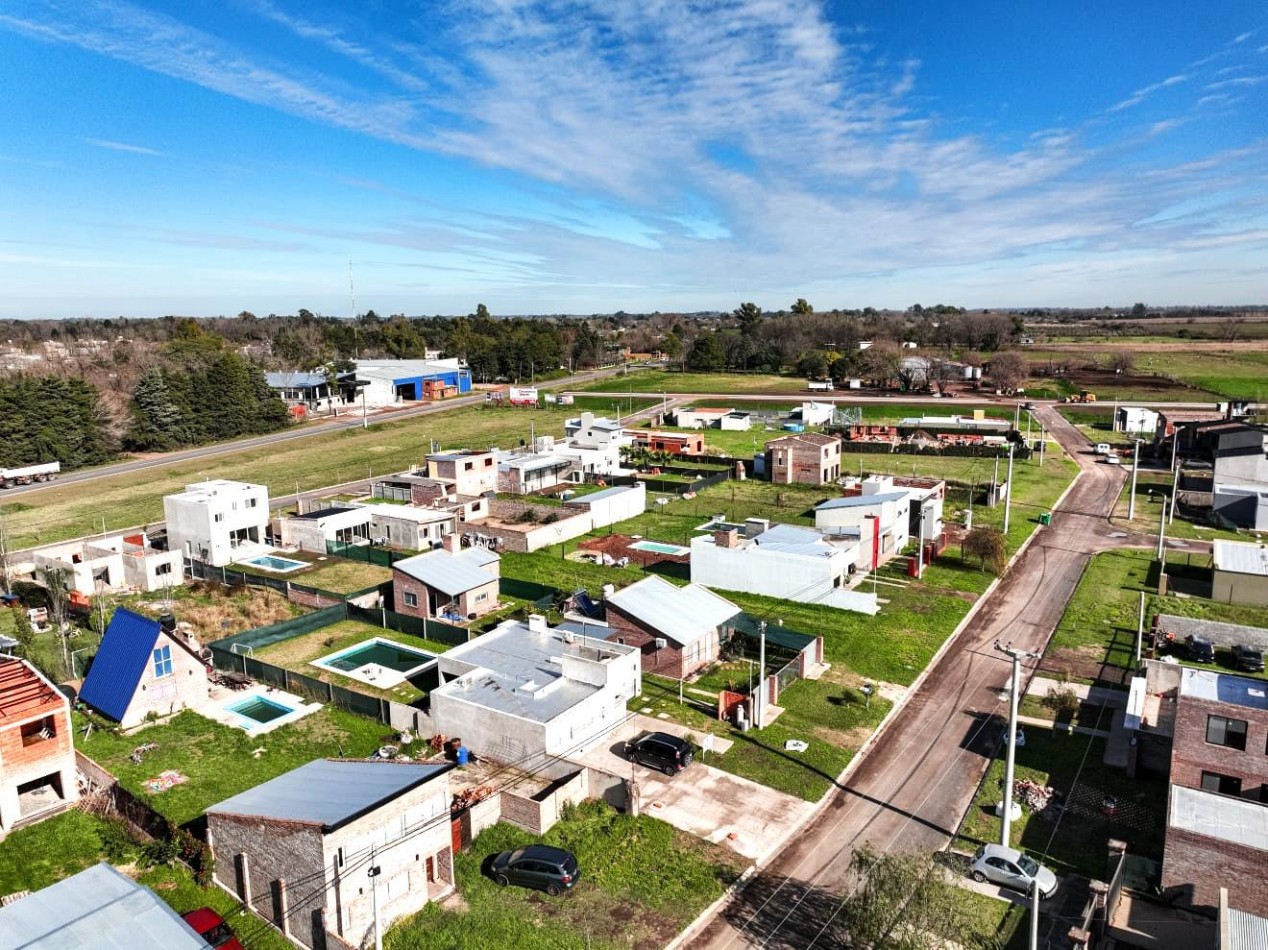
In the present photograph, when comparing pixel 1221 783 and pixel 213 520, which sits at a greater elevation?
pixel 213 520

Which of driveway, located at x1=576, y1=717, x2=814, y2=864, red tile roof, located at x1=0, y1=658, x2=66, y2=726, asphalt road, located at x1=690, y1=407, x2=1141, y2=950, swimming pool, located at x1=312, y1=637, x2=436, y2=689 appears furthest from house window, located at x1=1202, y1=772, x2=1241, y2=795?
red tile roof, located at x1=0, y1=658, x2=66, y2=726

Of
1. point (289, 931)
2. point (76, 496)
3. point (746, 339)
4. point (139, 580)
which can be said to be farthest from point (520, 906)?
point (746, 339)

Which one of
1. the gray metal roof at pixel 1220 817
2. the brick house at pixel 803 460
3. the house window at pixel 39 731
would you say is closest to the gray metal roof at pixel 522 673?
the house window at pixel 39 731

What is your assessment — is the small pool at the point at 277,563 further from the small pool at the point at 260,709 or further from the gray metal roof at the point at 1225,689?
the gray metal roof at the point at 1225,689

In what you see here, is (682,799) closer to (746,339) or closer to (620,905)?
(620,905)

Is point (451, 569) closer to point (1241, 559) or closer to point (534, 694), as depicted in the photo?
point (534, 694)

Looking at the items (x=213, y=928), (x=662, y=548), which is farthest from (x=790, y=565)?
(x=213, y=928)
